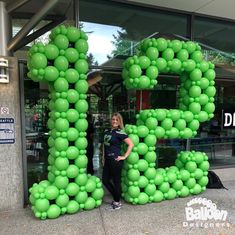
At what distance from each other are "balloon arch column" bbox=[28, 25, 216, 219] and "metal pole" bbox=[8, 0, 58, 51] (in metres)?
0.26

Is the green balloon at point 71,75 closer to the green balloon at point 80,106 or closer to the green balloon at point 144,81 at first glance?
the green balloon at point 80,106

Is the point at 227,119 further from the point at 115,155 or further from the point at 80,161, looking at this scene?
the point at 80,161

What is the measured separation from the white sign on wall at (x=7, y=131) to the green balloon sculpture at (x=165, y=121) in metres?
1.69

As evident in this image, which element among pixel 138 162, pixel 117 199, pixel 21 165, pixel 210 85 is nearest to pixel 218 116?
pixel 210 85

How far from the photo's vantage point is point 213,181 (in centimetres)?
512

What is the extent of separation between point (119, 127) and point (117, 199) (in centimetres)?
109

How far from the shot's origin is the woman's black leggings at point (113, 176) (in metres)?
4.00

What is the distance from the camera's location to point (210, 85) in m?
4.59

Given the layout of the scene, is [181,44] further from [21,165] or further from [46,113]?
[21,165]

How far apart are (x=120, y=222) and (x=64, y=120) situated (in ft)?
5.12

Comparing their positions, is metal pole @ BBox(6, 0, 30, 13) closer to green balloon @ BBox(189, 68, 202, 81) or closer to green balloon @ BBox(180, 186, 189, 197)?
green balloon @ BBox(189, 68, 202, 81)

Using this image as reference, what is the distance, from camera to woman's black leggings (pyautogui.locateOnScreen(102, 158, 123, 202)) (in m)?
4.00

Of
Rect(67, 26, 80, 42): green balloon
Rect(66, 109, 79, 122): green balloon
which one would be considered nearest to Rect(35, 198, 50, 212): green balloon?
Rect(66, 109, 79, 122): green balloon

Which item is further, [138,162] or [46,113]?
[46,113]
